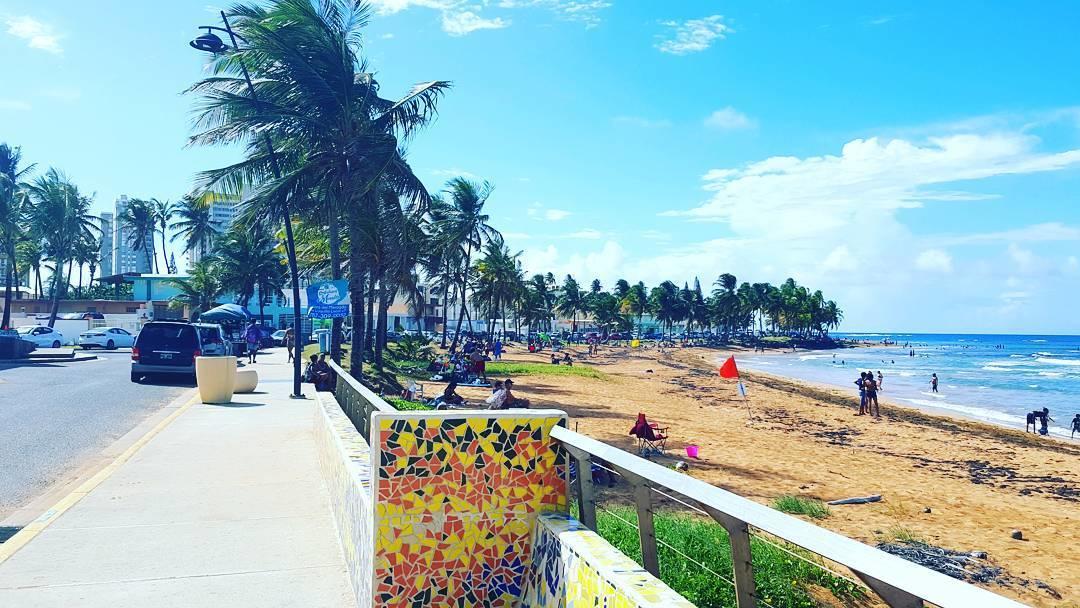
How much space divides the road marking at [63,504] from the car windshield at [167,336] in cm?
836

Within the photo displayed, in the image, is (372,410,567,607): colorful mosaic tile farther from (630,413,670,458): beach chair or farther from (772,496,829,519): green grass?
(630,413,670,458): beach chair

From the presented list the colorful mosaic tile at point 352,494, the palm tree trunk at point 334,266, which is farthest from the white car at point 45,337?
the colorful mosaic tile at point 352,494

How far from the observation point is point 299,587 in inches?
196

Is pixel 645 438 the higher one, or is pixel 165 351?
pixel 165 351

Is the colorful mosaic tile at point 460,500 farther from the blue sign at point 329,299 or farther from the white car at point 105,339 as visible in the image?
the white car at point 105,339

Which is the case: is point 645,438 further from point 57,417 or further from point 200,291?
point 200,291

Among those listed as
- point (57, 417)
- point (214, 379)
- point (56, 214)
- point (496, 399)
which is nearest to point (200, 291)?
point (56, 214)

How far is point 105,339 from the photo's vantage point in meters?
39.5

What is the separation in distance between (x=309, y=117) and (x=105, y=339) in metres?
27.4

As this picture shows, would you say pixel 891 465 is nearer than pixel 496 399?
No

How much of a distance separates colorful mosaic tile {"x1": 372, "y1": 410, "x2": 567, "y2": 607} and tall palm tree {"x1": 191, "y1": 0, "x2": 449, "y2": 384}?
47.9 feet

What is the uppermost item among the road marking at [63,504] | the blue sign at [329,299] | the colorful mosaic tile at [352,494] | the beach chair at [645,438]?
the blue sign at [329,299]

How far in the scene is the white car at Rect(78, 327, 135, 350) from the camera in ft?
129

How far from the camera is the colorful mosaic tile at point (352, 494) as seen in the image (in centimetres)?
423
